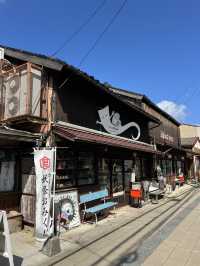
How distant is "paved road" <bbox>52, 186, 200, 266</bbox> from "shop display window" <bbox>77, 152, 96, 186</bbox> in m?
2.10

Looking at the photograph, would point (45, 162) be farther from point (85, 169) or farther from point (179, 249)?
point (179, 249)

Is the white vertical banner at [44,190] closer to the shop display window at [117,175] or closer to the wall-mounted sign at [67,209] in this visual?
the wall-mounted sign at [67,209]

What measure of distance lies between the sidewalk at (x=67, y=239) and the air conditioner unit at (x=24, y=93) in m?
3.61

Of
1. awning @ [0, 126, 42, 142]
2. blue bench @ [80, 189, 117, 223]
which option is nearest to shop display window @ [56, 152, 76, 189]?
blue bench @ [80, 189, 117, 223]

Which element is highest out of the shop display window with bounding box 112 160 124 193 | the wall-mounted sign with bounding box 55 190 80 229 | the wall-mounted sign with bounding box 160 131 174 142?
the wall-mounted sign with bounding box 160 131 174 142

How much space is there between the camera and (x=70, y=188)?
31.0ft

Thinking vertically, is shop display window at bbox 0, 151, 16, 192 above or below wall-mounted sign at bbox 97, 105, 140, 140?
below

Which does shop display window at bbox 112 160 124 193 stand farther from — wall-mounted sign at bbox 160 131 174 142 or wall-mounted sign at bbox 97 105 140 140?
wall-mounted sign at bbox 160 131 174 142

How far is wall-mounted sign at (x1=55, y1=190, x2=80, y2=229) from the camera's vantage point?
873 centimetres

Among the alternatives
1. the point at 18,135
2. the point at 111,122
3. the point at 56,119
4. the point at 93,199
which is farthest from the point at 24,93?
the point at 111,122

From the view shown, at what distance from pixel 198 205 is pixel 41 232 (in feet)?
30.5

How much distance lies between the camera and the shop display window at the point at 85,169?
10188 mm

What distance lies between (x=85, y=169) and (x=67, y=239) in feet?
10.2

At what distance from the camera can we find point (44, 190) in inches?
307
